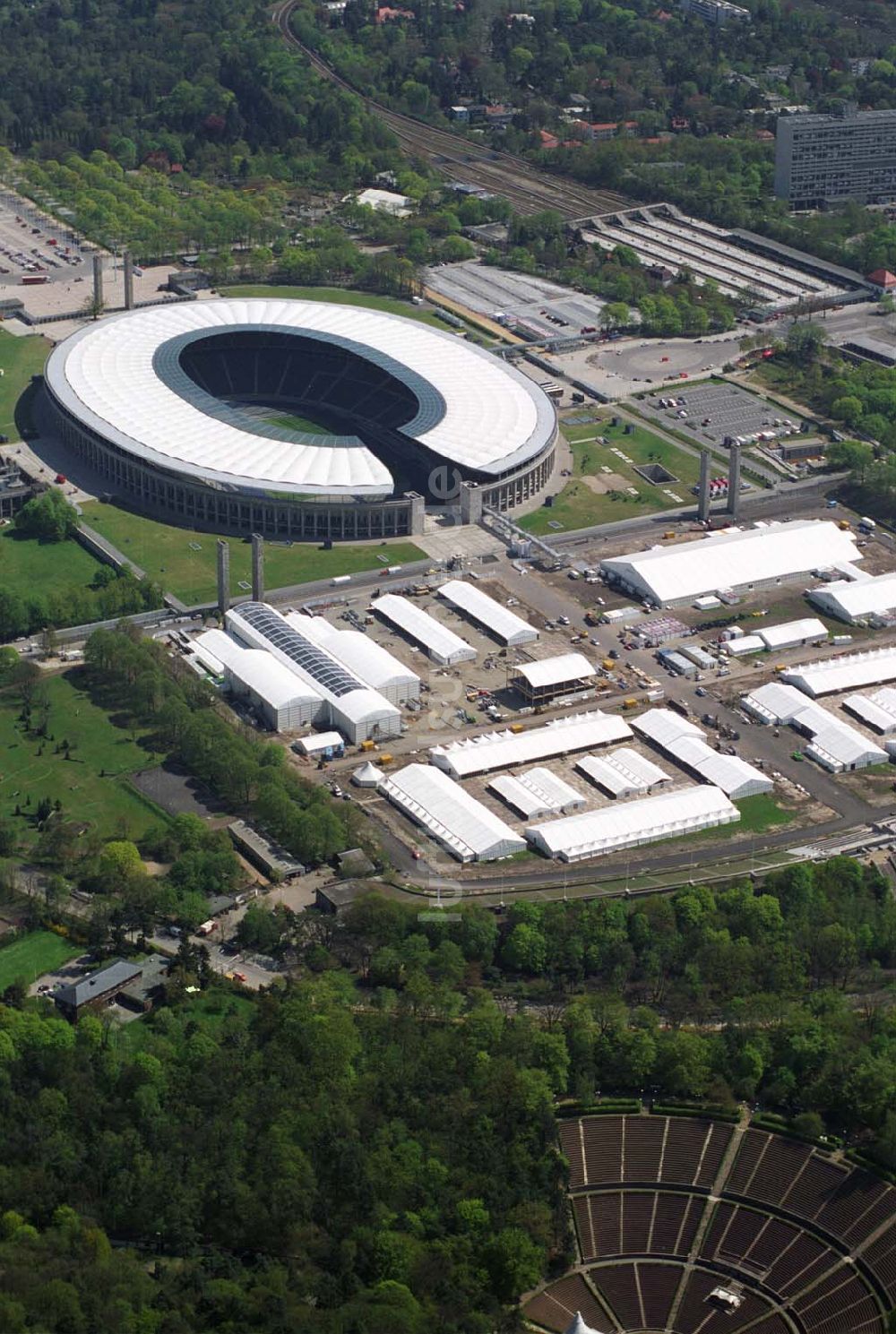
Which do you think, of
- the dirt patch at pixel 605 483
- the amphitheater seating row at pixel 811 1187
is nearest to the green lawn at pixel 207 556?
the dirt patch at pixel 605 483

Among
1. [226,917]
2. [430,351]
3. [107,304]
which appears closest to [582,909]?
[226,917]

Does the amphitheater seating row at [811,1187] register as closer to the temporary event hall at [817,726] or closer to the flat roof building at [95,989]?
the flat roof building at [95,989]

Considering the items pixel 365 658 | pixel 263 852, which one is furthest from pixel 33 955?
pixel 365 658

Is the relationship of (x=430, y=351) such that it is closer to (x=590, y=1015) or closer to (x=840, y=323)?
(x=840, y=323)

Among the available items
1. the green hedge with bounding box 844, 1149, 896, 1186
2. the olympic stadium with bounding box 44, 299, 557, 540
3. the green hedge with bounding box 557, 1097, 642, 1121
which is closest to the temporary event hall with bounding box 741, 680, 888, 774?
the olympic stadium with bounding box 44, 299, 557, 540

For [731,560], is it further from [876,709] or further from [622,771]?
[622,771]
